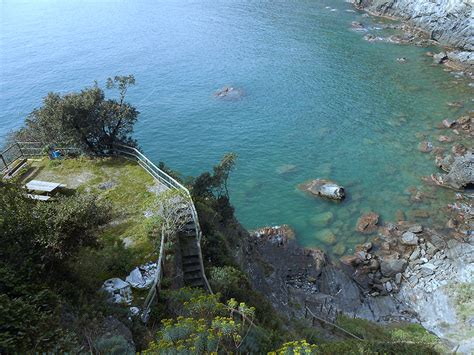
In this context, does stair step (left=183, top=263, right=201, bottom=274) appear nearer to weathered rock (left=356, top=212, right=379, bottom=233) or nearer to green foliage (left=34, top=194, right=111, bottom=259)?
green foliage (left=34, top=194, right=111, bottom=259)

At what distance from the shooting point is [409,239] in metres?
36.0

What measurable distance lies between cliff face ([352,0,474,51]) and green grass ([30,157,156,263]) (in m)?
72.0

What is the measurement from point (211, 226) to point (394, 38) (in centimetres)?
7509

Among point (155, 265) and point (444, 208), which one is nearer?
point (155, 265)

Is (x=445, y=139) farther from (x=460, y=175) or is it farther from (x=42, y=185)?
(x=42, y=185)

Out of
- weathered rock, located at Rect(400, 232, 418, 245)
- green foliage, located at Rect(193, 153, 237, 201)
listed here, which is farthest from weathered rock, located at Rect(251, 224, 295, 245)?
weathered rock, located at Rect(400, 232, 418, 245)

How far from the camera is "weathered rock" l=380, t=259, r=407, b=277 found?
33.6 metres

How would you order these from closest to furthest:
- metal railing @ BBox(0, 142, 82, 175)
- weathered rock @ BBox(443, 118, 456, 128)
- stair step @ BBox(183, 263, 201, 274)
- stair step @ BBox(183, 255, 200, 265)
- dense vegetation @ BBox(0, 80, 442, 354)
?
dense vegetation @ BBox(0, 80, 442, 354) < stair step @ BBox(183, 263, 201, 274) < stair step @ BBox(183, 255, 200, 265) < metal railing @ BBox(0, 142, 82, 175) < weathered rock @ BBox(443, 118, 456, 128)

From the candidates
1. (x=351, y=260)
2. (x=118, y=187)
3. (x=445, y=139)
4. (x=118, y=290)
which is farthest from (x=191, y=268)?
(x=445, y=139)

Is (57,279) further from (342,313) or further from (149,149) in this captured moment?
(149,149)

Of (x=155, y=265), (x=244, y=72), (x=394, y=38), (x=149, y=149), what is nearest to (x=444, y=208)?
(x=155, y=265)

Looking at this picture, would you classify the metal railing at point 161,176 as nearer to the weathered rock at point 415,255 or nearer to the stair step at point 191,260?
the stair step at point 191,260

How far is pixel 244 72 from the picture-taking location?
7262 centimetres

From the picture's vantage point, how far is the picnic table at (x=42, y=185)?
25658 mm
